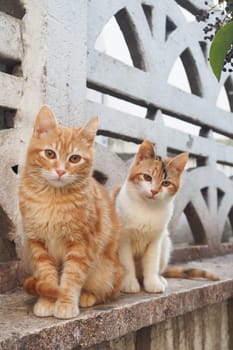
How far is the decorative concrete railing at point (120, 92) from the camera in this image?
5.48 feet

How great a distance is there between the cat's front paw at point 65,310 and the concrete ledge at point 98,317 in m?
0.02

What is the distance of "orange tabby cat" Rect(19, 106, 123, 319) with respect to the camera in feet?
4.22

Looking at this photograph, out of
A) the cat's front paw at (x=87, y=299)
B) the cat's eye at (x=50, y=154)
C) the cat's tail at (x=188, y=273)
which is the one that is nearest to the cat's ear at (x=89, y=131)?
the cat's eye at (x=50, y=154)

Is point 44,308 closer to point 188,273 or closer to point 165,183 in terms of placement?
point 165,183

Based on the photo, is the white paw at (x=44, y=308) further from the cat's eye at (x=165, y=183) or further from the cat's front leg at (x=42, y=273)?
the cat's eye at (x=165, y=183)

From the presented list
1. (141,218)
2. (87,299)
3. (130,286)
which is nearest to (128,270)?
(130,286)

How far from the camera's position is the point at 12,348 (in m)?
1.05

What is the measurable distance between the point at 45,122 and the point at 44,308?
0.49m

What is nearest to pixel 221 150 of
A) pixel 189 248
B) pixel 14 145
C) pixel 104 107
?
pixel 189 248

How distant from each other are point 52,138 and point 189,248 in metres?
1.45

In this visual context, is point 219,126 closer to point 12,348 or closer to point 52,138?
point 52,138

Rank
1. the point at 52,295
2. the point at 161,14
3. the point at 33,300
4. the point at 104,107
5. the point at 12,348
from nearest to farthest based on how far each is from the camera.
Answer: the point at 12,348, the point at 52,295, the point at 33,300, the point at 104,107, the point at 161,14

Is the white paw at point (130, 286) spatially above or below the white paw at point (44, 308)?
above

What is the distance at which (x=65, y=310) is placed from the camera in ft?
4.01
